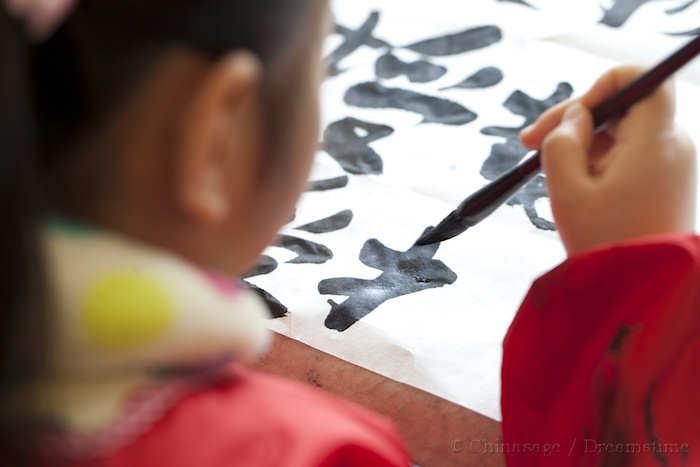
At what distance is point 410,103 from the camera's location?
600mm

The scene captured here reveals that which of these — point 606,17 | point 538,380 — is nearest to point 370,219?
point 538,380

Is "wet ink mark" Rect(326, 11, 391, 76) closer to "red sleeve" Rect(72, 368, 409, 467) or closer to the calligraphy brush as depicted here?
the calligraphy brush

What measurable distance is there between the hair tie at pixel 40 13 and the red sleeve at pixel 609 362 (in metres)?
0.21

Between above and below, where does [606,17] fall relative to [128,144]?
above

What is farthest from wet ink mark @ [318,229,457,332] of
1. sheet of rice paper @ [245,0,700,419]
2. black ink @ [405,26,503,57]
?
black ink @ [405,26,503,57]

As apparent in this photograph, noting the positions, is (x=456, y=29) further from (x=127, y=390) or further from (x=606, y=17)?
(x=127, y=390)

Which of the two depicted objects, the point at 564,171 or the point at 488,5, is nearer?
the point at 564,171

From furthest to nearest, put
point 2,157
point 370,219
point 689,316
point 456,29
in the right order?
point 456,29 → point 370,219 → point 689,316 → point 2,157

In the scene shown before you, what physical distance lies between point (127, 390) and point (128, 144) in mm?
64

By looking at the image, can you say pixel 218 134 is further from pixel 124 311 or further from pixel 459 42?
pixel 459 42

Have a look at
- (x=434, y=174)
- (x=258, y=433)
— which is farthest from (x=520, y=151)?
(x=258, y=433)

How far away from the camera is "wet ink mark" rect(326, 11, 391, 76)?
634mm

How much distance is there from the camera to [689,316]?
0.34 m

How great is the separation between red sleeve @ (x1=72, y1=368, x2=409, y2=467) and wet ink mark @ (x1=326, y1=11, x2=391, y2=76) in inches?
14.4
